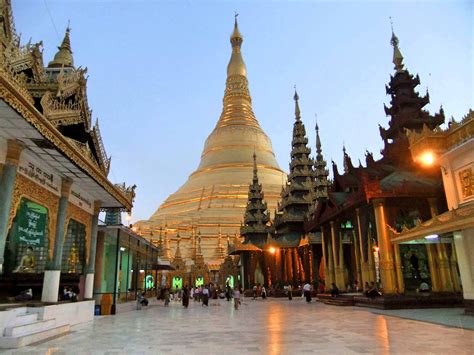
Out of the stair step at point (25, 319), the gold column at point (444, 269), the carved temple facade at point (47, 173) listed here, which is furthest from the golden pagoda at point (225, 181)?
the stair step at point (25, 319)

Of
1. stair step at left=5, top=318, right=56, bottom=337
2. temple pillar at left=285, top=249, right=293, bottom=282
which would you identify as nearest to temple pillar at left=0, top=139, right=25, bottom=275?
stair step at left=5, top=318, right=56, bottom=337

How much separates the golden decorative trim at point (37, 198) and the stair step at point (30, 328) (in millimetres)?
1998

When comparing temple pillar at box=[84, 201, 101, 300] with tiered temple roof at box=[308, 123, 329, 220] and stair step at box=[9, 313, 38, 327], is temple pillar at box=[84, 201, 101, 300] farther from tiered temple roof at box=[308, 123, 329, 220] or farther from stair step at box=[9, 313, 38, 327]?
tiered temple roof at box=[308, 123, 329, 220]

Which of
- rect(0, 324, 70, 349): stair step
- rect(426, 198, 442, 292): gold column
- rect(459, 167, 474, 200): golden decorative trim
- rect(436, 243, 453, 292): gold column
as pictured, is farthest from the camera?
rect(426, 198, 442, 292): gold column

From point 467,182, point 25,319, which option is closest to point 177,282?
point 25,319

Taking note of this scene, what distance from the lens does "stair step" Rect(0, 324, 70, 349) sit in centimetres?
686

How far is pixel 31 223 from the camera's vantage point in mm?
9461

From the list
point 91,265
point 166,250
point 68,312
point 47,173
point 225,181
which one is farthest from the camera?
point 225,181

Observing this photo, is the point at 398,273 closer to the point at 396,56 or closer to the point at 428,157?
the point at 428,157

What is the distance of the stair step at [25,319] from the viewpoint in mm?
7527

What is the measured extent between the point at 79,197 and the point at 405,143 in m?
15.2

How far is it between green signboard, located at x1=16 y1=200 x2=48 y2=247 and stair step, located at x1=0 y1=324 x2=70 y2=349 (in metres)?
2.21

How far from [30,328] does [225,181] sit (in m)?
41.9

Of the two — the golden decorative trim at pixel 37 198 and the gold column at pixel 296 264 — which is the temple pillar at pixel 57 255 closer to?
the golden decorative trim at pixel 37 198
